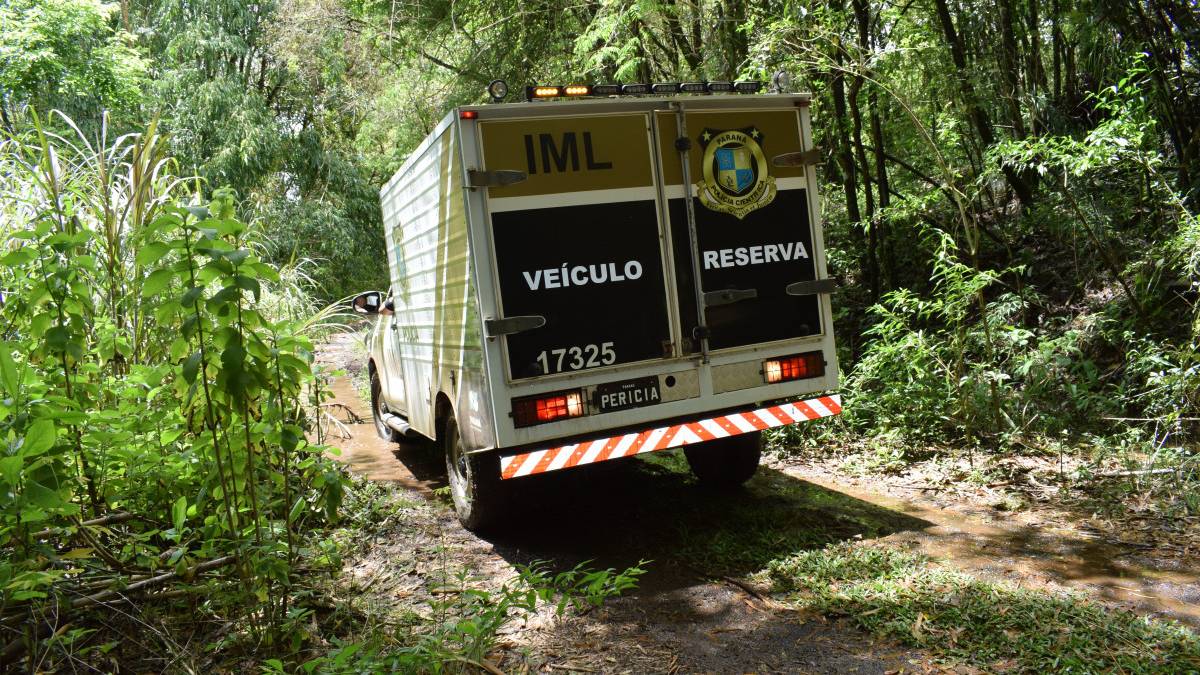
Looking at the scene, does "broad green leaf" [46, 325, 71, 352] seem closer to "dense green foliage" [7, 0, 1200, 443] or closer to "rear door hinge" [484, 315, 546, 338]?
"rear door hinge" [484, 315, 546, 338]

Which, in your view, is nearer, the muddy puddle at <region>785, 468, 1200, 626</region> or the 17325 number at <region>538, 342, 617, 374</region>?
the muddy puddle at <region>785, 468, 1200, 626</region>

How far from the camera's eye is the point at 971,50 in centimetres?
902

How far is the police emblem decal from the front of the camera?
5.12 m

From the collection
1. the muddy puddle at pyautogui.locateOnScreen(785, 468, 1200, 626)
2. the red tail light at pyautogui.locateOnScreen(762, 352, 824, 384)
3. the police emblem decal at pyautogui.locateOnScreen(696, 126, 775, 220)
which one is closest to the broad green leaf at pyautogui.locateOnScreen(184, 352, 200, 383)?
the police emblem decal at pyautogui.locateOnScreen(696, 126, 775, 220)

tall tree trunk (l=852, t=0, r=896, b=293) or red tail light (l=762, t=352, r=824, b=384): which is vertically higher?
tall tree trunk (l=852, t=0, r=896, b=293)

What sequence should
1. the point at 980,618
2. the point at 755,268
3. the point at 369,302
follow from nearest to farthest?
the point at 980,618 → the point at 755,268 → the point at 369,302

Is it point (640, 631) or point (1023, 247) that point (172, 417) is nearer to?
point (640, 631)

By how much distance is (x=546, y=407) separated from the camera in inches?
191

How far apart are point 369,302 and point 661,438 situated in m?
3.77

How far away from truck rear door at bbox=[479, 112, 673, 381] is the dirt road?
1.22 metres

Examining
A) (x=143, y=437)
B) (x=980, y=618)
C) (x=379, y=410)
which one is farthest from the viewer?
(x=379, y=410)

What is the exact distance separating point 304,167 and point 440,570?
59.0ft

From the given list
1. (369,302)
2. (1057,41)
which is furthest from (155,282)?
(1057,41)

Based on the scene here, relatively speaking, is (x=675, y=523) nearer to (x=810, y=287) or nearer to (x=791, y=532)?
(x=791, y=532)
